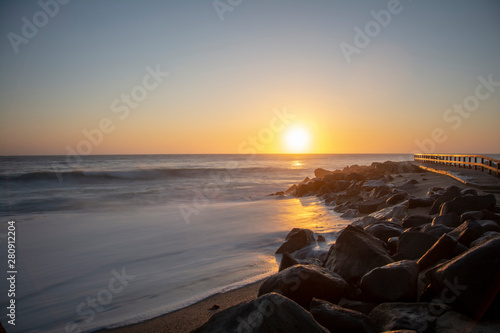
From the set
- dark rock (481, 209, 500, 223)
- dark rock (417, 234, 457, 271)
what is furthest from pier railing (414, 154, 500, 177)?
dark rock (417, 234, 457, 271)

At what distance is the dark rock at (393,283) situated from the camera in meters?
2.86

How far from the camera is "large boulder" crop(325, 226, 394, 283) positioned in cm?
350

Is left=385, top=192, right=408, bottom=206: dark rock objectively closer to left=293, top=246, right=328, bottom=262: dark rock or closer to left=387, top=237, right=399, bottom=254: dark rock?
left=293, top=246, right=328, bottom=262: dark rock

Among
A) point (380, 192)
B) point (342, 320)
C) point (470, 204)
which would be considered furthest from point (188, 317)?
point (380, 192)

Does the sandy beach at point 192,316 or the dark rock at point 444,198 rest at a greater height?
the dark rock at point 444,198

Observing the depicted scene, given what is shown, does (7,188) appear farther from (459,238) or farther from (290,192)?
(459,238)

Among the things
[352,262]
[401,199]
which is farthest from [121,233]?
[401,199]

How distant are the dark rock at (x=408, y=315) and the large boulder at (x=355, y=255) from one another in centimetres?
75

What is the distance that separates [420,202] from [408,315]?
494cm

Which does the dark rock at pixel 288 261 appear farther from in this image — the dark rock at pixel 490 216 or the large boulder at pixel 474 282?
the dark rock at pixel 490 216

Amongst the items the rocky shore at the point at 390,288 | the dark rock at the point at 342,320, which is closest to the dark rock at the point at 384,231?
the rocky shore at the point at 390,288

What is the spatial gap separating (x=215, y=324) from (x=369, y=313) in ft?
4.72

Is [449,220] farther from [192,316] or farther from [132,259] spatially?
[132,259]

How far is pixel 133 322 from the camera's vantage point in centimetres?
361
